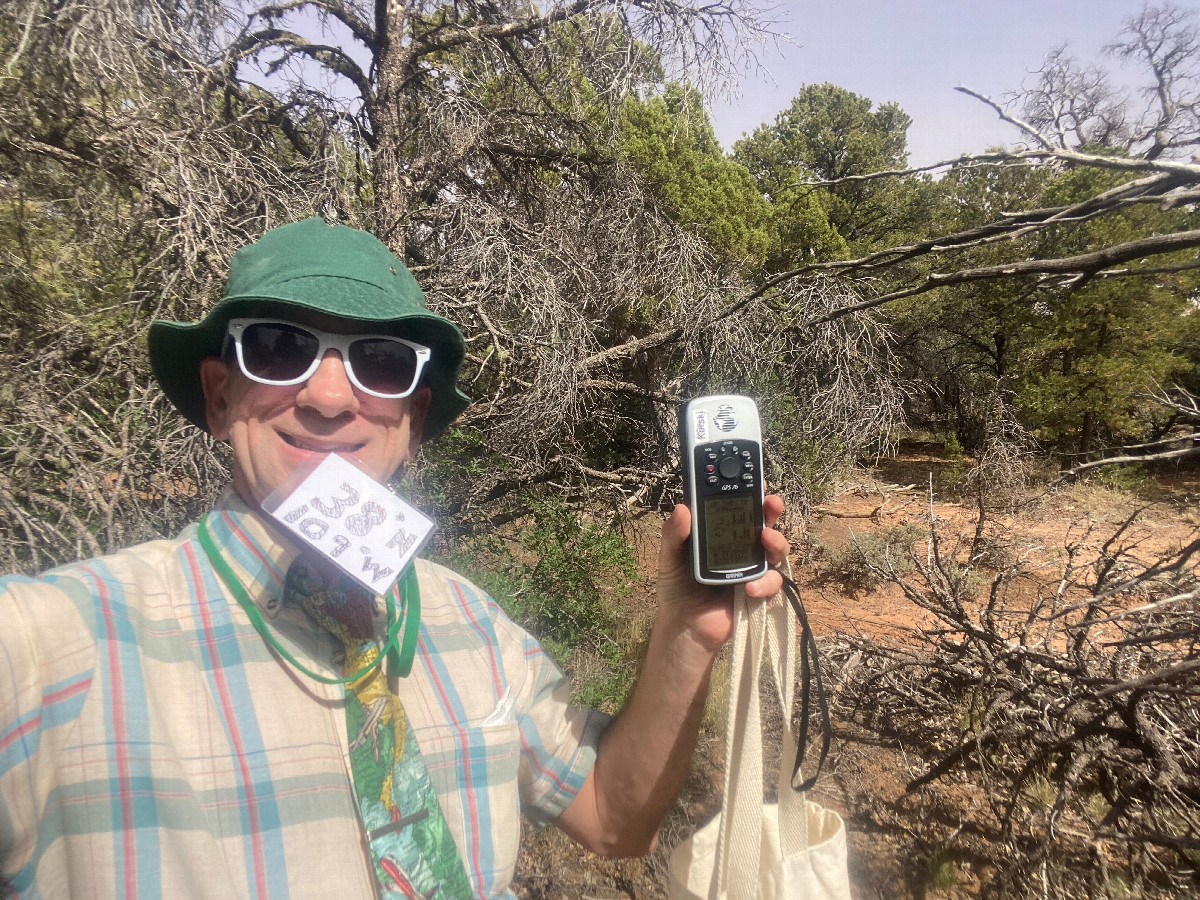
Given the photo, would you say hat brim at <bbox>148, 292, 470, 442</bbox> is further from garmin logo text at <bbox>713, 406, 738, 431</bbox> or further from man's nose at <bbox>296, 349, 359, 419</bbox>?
garmin logo text at <bbox>713, 406, 738, 431</bbox>

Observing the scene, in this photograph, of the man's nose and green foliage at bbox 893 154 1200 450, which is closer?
the man's nose

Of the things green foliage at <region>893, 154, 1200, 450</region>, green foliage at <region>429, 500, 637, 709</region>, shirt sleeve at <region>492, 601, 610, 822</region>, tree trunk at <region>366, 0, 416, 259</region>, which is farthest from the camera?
green foliage at <region>893, 154, 1200, 450</region>

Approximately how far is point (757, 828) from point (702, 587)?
1.31ft

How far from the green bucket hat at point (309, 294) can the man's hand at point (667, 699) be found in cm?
62

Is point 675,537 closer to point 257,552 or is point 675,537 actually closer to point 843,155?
point 257,552

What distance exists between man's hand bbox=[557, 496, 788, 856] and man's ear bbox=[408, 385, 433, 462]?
1.85 feet

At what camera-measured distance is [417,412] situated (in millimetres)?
1302

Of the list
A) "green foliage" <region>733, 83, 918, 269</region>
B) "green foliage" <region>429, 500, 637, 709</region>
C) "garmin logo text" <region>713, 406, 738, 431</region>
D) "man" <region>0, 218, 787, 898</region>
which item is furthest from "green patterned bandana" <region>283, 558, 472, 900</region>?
"green foliage" <region>733, 83, 918, 269</region>

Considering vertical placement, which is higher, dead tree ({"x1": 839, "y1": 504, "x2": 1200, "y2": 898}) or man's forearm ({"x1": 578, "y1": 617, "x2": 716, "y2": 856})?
man's forearm ({"x1": 578, "y1": 617, "x2": 716, "y2": 856})

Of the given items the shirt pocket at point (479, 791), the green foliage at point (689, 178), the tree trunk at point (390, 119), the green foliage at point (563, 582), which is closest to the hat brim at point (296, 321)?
the shirt pocket at point (479, 791)

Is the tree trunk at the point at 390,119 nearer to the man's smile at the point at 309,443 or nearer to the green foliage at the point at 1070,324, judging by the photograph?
the man's smile at the point at 309,443

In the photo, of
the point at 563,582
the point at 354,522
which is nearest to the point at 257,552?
the point at 354,522

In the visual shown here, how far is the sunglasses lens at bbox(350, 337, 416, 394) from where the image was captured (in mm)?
1091

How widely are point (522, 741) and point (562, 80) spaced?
4.82 metres
